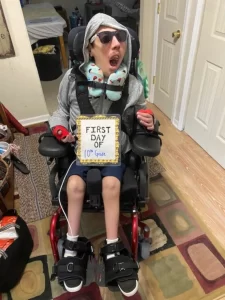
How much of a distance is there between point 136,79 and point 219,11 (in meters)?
0.81

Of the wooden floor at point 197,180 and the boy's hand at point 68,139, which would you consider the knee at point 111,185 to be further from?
the wooden floor at point 197,180

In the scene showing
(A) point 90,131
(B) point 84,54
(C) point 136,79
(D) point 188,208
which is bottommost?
(D) point 188,208

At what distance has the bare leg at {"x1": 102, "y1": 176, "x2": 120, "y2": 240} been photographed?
0.96 metres

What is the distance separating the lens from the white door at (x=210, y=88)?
1495mm

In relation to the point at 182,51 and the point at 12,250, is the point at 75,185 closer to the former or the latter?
the point at 12,250

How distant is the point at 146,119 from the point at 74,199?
453mm

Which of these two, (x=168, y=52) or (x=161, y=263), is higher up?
(x=168, y=52)

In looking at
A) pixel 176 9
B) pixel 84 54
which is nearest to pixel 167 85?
pixel 176 9

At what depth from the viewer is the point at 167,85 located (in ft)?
7.12

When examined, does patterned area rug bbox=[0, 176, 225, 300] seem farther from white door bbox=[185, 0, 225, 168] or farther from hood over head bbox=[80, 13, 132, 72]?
hood over head bbox=[80, 13, 132, 72]

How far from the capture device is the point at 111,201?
3.20 feet

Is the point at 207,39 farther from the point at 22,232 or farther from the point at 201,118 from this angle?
the point at 22,232

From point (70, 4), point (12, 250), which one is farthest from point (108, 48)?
point (70, 4)

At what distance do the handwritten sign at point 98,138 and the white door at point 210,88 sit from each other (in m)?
0.96
